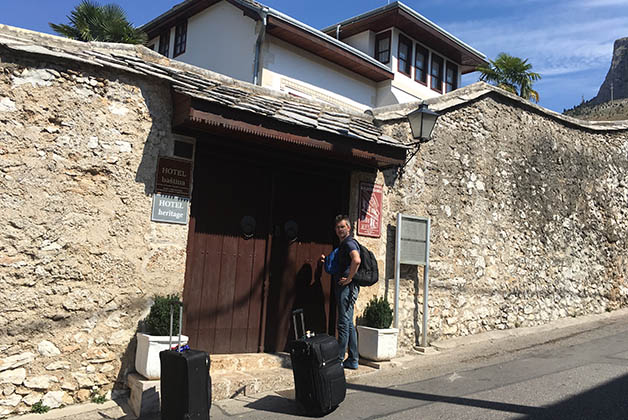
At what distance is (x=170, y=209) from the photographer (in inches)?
201

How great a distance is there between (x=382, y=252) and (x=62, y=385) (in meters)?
4.14

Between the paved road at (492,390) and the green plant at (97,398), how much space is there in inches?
40.7

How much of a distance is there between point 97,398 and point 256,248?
2.28 metres

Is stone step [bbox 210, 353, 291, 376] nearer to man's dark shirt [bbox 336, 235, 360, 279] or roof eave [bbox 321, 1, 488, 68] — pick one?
man's dark shirt [bbox 336, 235, 360, 279]

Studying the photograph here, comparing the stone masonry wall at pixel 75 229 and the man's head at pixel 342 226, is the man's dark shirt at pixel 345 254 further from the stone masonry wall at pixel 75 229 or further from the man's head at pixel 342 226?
the stone masonry wall at pixel 75 229

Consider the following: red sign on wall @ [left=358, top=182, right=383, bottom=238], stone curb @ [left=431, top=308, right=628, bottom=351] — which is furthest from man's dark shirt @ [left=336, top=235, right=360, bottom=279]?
stone curb @ [left=431, top=308, right=628, bottom=351]

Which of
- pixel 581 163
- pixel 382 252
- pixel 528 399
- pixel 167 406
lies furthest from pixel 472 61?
pixel 167 406

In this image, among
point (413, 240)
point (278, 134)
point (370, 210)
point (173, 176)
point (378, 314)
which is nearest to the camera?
point (173, 176)

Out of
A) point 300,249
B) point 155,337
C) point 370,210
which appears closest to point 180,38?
point 370,210

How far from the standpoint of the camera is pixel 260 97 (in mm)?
5824

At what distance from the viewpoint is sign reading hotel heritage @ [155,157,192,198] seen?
506 centimetres

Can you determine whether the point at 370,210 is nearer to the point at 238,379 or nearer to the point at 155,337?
the point at 238,379

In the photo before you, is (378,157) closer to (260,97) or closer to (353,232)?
(353,232)

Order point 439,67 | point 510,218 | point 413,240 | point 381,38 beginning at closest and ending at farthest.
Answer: point 413,240
point 510,218
point 381,38
point 439,67
